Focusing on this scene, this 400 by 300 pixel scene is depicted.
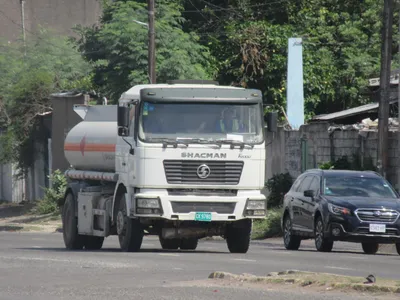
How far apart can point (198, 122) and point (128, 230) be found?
7.89 ft

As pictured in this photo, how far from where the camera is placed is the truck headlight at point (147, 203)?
1819cm

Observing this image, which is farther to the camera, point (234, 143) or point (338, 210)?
point (338, 210)

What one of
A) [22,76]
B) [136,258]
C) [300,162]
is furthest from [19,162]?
[136,258]

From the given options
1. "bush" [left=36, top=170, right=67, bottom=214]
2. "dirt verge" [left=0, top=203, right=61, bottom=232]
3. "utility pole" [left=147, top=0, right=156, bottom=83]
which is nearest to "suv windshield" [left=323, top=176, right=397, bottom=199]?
"utility pole" [left=147, top=0, right=156, bottom=83]

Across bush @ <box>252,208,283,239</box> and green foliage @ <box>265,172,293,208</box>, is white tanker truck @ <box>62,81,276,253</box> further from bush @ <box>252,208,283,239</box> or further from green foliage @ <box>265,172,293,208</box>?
green foliage @ <box>265,172,293,208</box>

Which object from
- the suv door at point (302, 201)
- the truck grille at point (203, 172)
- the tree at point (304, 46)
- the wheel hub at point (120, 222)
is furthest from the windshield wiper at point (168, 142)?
the tree at point (304, 46)

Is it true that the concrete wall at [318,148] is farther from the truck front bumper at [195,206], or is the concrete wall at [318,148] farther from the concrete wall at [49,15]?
the concrete wall at [49,15]

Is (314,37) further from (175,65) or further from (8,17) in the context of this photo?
(8,17)

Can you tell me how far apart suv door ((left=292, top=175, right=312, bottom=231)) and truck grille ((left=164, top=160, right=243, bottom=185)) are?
4.27 meters

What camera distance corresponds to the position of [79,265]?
51.1 ft

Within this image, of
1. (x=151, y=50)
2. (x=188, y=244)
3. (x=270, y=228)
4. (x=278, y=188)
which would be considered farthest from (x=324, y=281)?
(x=151, y=50)

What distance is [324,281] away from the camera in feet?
39.6

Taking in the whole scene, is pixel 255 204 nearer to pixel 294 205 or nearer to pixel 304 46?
pixel 294 205

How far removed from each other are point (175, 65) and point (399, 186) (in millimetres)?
14257
